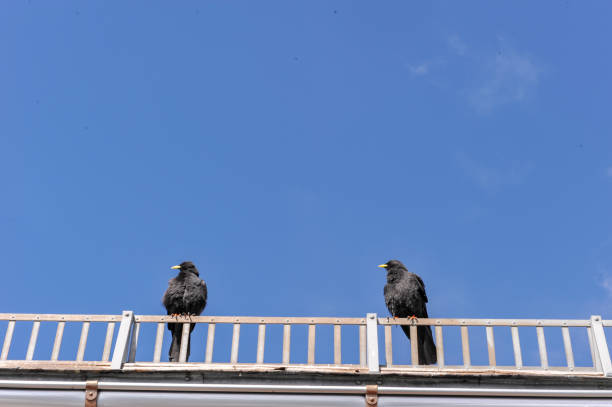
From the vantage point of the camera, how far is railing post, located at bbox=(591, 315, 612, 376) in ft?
44.6

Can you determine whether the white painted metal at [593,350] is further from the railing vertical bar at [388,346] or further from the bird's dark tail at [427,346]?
the bird's dark tail at [427,346]

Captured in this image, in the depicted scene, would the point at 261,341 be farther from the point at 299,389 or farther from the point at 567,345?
the point at 567,345

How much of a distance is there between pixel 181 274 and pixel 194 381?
16.6ft

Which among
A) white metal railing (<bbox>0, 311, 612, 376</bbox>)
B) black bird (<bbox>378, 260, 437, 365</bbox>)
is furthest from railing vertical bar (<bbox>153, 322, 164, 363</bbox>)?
black bird (<bbox>378, 260, 437, 365</bbox>)

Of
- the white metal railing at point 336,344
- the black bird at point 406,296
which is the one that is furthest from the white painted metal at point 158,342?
the black bird at point 406,296

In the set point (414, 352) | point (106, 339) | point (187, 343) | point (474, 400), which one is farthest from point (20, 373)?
point (474, 400)

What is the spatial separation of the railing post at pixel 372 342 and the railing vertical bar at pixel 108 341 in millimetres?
4645

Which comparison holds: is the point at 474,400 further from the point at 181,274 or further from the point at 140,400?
the point at 181,274

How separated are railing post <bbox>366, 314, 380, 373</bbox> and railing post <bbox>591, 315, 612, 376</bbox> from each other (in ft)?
12.7

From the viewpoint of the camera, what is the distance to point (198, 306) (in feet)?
58.0

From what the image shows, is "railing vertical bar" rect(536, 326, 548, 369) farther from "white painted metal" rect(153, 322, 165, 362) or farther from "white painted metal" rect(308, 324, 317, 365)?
"white painted metal" rect(153, 322, 165, 362)

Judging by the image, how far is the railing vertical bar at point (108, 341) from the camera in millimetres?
14016

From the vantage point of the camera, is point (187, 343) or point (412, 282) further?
point (412, 282)

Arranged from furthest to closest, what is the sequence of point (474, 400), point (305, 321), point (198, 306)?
point (198, 306) → point (305, 321) → point (474, 400)
